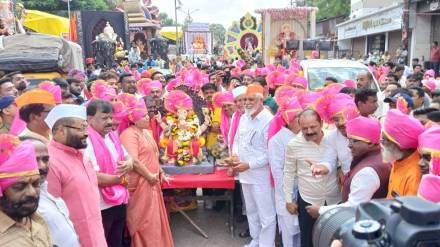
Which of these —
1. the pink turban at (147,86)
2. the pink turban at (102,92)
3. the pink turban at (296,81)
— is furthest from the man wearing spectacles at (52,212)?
the pink turban at (296,81)

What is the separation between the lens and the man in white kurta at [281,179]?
388cm

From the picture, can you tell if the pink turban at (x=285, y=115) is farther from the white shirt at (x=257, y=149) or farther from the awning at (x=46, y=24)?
the awning at (x=46, y=24)

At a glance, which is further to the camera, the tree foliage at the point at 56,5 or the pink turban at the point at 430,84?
the tree foliage at the point at 56,5

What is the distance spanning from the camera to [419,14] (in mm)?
16656

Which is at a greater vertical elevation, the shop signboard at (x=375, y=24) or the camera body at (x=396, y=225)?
the shop signboard at (x=375, y=24)

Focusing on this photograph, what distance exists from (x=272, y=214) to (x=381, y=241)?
10.4 feet

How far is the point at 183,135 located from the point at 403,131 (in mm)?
2871

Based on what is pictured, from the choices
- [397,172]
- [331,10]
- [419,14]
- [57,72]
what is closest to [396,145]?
[397,172]

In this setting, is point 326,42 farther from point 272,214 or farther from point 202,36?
point 202,36

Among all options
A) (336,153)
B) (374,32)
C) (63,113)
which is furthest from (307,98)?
(374,32)

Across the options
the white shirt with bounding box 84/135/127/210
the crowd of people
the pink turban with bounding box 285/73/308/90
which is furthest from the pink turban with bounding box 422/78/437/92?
the white shirt with bounding box 84/135/127/210

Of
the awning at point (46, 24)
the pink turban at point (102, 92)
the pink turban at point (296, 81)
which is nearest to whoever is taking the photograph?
the pink turban at point (102, 92)

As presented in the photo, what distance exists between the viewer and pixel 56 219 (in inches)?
91.2

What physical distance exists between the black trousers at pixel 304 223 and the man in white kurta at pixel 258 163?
58 cm
